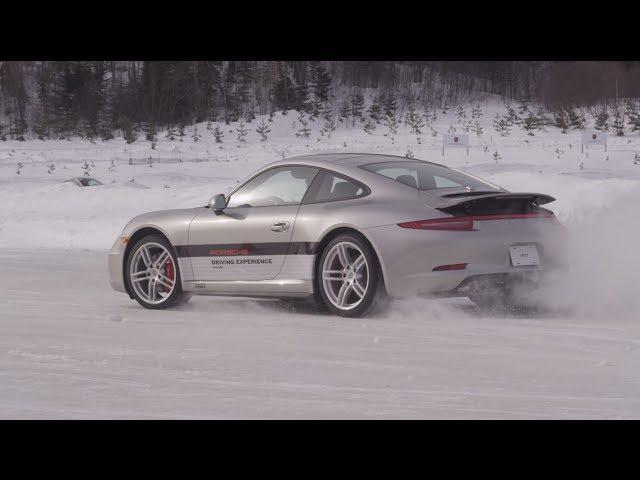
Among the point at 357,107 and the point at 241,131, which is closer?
the point at 241,131

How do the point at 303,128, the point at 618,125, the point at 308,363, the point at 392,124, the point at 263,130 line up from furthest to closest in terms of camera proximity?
the point at 303,128 → the point at 263,130 → the point at 392,124 → the point at 618,125 → the point at 308,363

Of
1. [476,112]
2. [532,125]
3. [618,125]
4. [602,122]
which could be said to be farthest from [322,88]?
[618,125]

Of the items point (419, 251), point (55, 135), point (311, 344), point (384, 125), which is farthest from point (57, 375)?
point (55, 135)

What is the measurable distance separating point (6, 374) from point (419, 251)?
11.2 ft

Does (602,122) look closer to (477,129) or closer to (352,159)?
(477,129)

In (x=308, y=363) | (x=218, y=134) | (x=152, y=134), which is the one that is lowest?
(x=308, y=363)

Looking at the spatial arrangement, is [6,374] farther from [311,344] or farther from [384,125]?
[384,125]

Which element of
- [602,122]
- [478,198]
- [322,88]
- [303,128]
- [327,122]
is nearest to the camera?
[478,198]

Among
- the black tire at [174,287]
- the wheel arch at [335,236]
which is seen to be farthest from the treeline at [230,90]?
the wheel arch at [335,236]

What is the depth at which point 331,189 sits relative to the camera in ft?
31.2

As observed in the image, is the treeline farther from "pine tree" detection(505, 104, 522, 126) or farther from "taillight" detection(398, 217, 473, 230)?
"taillight" detection(398, 217, 473, 230)

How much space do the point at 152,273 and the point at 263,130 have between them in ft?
97.1

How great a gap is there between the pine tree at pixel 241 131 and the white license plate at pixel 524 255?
29918 mm
